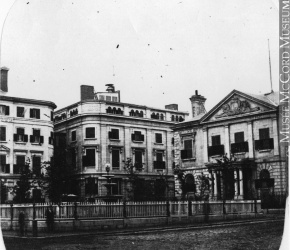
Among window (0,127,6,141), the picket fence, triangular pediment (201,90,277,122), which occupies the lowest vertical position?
the picket fence

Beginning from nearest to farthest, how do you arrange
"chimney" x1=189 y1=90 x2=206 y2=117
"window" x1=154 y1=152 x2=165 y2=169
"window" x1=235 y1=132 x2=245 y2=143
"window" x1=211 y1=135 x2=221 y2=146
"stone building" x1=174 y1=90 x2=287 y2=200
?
"stone building" x1=174 y1=90 x2=287 y2=200 → "chimney" x1=189 y1=90 x2=206 y2=117 → "window" x1=235 y1=132 x2=245 y2=143 → "window" x1=211 y1=135 x2=221 y2=146 → "window" x1=154 y1=152 x2=165 y2=169

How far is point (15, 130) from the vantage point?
14.9m

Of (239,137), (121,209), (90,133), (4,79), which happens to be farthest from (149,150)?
(4,79)

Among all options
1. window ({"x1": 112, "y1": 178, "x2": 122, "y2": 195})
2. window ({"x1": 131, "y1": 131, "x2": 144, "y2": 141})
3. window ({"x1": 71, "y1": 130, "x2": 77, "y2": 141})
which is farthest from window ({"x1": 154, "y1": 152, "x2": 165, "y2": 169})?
window ({"x1": 71, "y1": 130, "x2": 77, "y2": 141})

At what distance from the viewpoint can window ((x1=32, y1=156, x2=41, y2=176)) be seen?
1571 cm

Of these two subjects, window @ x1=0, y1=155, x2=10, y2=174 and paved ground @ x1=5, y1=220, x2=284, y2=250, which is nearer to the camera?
paved ground @ x1=5, y1=220, x2=284, y2=250

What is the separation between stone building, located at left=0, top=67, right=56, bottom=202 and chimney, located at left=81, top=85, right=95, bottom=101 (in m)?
1.00

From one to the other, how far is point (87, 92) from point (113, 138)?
2.63 metres

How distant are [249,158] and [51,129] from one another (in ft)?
23.9

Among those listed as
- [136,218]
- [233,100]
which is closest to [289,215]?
[233,100]

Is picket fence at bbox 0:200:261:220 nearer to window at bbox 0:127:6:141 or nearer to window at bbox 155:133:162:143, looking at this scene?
window at bbox 0:127:6:141

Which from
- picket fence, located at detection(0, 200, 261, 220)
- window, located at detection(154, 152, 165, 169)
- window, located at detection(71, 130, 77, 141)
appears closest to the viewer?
picket fence, located at detection(0, 200, 261, 220)

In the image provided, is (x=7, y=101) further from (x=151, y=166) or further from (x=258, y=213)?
(x=258, y=213)

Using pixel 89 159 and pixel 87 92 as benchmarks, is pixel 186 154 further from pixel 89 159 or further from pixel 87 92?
pixel 87 92
